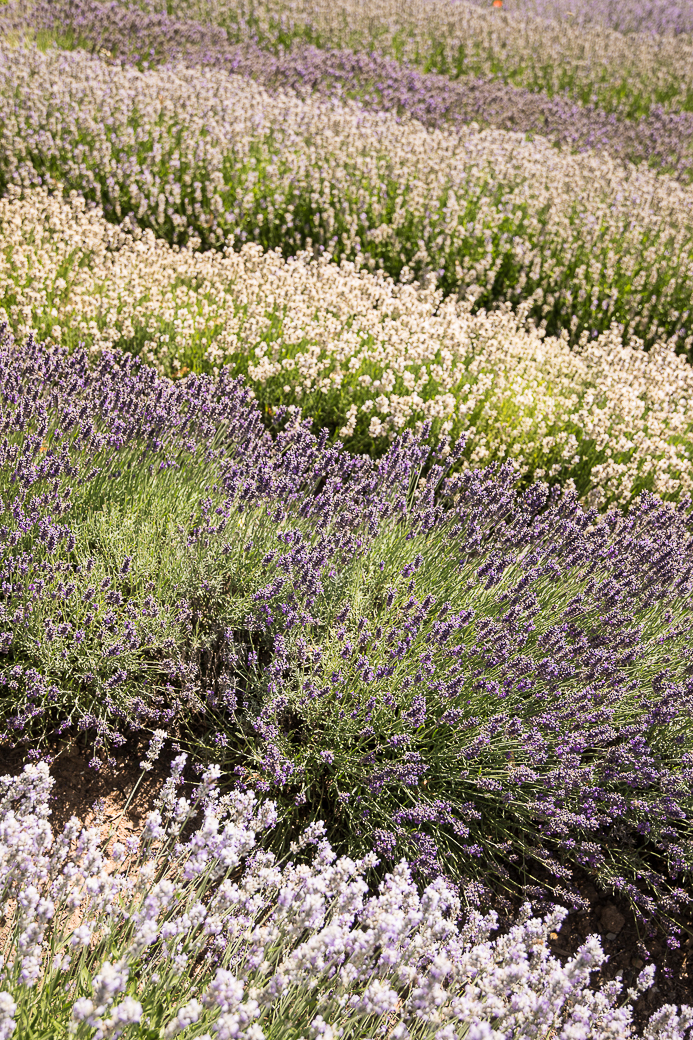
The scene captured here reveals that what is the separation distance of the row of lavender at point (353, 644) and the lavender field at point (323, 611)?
0.07 feet

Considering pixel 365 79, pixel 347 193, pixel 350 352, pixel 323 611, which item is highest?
pixel 365 79

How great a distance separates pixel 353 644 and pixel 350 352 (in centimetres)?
235

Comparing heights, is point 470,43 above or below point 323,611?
above

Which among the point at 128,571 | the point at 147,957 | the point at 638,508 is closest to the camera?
the point at 147,957

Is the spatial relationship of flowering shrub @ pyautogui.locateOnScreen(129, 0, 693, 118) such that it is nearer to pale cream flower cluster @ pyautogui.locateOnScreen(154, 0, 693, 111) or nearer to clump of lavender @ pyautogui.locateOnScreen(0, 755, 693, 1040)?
pale cream flower cluster @ pyautogui.locateOnScreen(154, 0, 693, 111)

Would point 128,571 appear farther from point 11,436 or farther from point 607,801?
point 607,801

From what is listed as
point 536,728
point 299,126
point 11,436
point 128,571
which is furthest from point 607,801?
point 299,126

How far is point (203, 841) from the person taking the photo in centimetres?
173

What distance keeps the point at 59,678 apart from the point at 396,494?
5.30 ft

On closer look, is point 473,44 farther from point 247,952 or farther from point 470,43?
point 247,952

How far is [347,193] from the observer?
6.99 m

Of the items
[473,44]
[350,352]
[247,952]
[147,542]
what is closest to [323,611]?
[147,542]

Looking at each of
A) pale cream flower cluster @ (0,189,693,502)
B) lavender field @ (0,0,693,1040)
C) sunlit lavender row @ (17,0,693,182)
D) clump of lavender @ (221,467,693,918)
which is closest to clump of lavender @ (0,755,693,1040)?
lavender field @ (0,0,693,1040)

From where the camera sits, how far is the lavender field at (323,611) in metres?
1.78
